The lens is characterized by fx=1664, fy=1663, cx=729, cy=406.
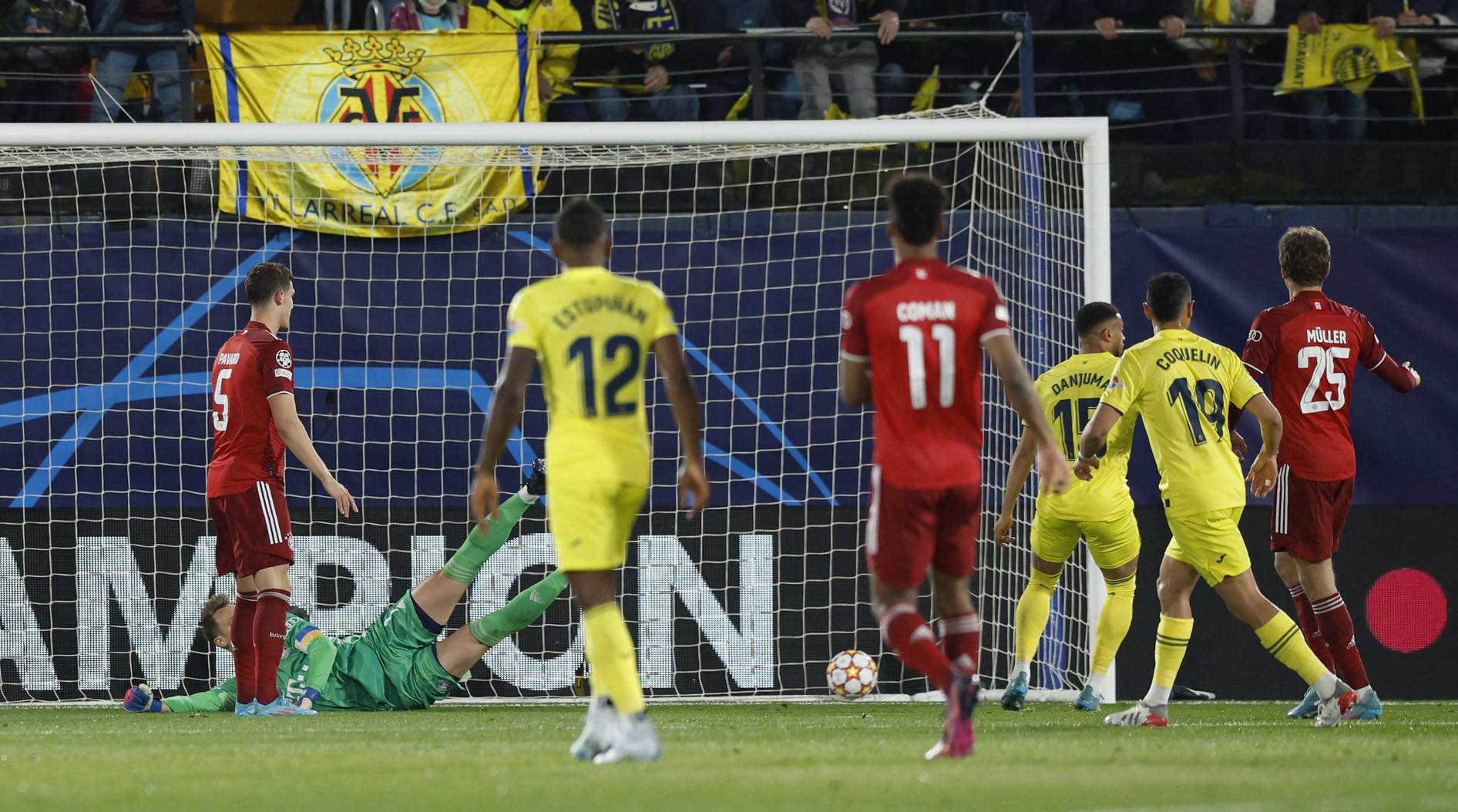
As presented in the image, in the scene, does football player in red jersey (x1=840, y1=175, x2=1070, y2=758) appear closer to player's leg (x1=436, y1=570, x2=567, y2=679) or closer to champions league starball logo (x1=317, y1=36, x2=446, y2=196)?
player's leg (x1=436, y1=570, x2=567, y2=679)

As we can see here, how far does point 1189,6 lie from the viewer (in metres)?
10.9

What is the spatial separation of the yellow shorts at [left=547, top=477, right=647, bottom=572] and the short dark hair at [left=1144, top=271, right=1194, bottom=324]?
2.59m

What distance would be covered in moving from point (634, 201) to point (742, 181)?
25.5 inches

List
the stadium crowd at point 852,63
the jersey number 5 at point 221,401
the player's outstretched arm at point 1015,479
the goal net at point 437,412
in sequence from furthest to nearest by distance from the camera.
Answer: the stadium crowd at point 852,63
the goal net at point 437,412
the jersey number 5 at point 221,401
the player's outstretched arm at point 1015,479

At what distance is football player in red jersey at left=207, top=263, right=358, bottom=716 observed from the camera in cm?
698

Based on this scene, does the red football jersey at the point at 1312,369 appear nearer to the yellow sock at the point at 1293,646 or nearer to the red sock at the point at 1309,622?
the red sock at the point at 1309,622

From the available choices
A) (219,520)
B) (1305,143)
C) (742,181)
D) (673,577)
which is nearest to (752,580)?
(673,577)

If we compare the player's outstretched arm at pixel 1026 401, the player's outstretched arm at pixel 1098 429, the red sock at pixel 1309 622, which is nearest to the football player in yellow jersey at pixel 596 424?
the player's outstretched arm at pixel 1026 401

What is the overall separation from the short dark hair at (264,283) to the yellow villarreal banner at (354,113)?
7.23 ft

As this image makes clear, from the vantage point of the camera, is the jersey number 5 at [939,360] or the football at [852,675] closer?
the jersey number 5 at [939,360]

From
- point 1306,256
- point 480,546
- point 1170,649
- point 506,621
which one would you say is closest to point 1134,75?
point 1306,256

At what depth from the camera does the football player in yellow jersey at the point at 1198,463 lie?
6.09 meters

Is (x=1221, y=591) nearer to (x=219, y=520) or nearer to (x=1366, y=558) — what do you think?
(x=1366, y=558)

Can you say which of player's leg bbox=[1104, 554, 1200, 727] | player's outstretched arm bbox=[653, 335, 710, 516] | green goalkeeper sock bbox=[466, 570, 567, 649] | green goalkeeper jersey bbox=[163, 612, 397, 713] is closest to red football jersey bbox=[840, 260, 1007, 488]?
player's outstretched arm bbox=[653, 335, 710, 516]
